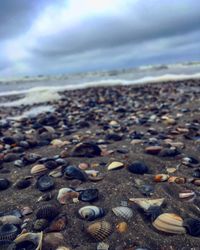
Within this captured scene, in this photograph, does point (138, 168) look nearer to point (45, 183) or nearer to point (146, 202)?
point (146, 202)

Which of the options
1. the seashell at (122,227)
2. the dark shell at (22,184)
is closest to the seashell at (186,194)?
the seashell at (122,227)

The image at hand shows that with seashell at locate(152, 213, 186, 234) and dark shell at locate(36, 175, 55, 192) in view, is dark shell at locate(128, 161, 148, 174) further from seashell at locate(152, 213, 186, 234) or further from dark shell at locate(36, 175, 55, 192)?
seashell at locate(152, 213, 186, 234)

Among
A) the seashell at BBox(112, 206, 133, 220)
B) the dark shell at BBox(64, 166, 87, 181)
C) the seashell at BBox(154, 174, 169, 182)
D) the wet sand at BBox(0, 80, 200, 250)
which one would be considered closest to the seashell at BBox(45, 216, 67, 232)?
the wet sand at BBox(0, 80, 200, 250)

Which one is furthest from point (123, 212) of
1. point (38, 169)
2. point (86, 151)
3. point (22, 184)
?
point (86, 151)

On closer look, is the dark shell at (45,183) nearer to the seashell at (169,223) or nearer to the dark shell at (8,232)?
the dark shell at (8,232)

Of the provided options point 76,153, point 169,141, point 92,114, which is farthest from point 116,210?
point 92,114

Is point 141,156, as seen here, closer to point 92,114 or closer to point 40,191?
point 40,191
